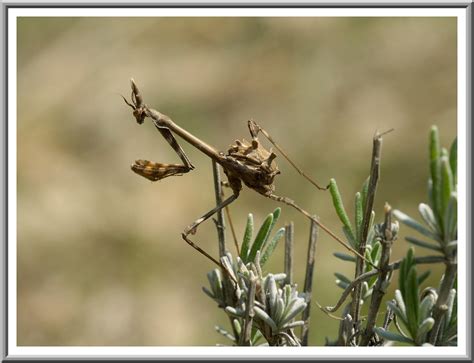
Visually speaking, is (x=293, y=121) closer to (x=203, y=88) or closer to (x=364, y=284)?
(x=203, y=88)

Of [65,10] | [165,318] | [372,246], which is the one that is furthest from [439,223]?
[165,318]

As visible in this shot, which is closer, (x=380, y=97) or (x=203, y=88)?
(x=380, y=97)

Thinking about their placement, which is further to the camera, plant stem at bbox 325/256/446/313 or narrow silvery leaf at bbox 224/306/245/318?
narrow silvery leaf at bbox 224/306/245/318

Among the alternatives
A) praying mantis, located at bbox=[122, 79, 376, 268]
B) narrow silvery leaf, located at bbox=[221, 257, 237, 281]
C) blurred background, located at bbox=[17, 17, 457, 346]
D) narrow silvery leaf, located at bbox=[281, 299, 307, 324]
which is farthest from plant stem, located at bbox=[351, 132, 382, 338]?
blurred background, located at bbox=[17, 17, 457, 346]

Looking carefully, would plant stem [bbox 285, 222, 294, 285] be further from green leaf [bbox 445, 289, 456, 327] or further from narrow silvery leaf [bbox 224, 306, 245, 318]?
green leaf [bbox 445, 289, 456, 327]

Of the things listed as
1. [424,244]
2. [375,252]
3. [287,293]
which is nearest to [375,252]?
[375,252]

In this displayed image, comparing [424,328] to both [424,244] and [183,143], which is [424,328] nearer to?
[424,244]

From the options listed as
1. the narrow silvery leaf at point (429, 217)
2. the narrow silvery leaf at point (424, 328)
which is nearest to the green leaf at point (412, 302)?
the narrow silvery leaf at point (424, 328)
